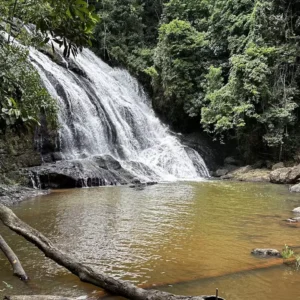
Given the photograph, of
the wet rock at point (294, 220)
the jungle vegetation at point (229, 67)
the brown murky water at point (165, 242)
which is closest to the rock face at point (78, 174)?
the brown murky water at point (165, 242)

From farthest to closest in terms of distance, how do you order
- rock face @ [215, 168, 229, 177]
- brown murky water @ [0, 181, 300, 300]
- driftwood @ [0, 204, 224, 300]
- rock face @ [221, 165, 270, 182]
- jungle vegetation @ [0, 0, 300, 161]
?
rock face @ [215, 168, 229, 177], jungle vegetation @ [0, 0, 300, 161], rock face @ [221, 165, 270, 182], brown murky water @ [0, 181, 300, 300], driftwood @ [0, 204, 224, 300]

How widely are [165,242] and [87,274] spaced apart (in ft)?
7.13

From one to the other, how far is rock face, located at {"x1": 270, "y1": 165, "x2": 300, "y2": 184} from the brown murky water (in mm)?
4491

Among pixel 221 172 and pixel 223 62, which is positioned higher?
pixel 223 62

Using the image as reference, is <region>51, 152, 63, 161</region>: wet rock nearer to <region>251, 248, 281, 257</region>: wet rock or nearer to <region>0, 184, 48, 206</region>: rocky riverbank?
<region>0, 184, 48, 206</region>: rocky riverbank

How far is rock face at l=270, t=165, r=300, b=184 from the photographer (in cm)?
1430

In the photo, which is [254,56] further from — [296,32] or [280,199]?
[280,199]

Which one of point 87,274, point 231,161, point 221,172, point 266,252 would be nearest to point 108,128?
point 221,172

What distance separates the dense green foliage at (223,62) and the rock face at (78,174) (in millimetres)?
6281

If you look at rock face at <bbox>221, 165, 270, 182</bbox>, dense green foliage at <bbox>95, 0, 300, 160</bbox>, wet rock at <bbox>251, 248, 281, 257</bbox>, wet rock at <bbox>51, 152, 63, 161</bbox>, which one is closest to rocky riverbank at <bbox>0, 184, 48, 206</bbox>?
wet rock at <bbox>51, 152, 63, 161</bbox>

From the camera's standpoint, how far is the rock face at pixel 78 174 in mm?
13031

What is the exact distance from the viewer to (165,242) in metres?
5.38

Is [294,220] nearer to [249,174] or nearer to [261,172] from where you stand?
[249,174]

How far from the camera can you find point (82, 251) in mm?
4848
